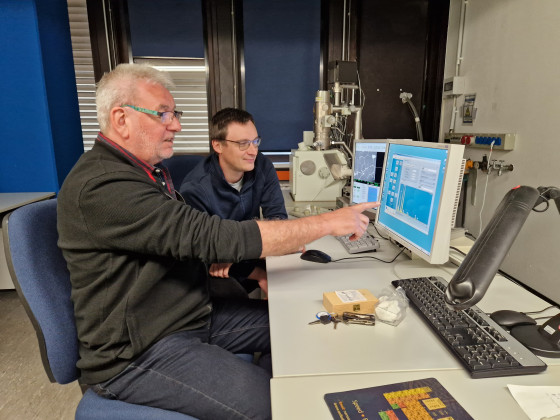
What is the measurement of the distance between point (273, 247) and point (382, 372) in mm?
439

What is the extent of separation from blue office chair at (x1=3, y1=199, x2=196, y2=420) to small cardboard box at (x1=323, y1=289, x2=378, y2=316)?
0.45 metres

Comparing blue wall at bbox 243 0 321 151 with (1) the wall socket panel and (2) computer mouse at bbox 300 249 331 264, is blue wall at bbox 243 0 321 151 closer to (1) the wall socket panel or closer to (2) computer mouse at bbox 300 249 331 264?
(1) the wall socket panel

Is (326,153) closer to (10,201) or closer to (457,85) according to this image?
(457,85)

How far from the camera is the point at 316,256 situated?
1.41 m

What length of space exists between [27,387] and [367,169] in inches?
77.4

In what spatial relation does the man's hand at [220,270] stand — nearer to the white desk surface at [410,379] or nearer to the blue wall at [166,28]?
the white desk surface at [410,379]

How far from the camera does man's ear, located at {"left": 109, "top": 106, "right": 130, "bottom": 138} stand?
44.1 inches

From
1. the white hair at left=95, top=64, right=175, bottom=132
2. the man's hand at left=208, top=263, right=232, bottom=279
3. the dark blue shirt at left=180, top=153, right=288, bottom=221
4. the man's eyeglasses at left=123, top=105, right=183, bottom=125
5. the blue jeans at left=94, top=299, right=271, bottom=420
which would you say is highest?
the white hair at left=95, top=64, right=175, bottom=132

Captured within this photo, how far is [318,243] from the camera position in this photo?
1636 millimetres

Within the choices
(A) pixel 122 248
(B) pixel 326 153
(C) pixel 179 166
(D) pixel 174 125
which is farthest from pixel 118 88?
(B) pixel 326 153

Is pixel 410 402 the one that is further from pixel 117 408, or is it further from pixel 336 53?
pixel 336 53

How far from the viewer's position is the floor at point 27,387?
1682 mm

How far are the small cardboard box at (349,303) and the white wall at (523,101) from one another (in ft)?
5.64

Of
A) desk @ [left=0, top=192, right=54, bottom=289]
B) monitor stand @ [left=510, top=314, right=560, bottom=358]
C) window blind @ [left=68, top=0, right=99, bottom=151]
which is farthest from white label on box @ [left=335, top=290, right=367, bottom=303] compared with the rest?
window blind @ [left=68, top=0, right=99, bottom=151]
